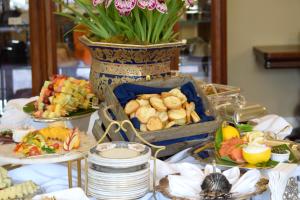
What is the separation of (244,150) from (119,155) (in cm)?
34

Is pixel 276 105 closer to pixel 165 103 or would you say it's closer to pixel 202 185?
pixel 165 103

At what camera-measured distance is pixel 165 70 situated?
186cm

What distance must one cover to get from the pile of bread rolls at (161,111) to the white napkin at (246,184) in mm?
348

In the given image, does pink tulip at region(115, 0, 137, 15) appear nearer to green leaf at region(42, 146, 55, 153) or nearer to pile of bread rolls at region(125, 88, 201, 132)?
pile of bread rolls at region(125, 88, 201, 132)

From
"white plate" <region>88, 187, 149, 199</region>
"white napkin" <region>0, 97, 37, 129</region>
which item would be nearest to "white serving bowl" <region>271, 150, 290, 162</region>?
"white plate" <region>88, 187, 149, 199</region>

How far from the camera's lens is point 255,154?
1.45 meters

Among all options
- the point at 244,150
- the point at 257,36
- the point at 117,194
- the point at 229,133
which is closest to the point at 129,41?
the point at 229,133

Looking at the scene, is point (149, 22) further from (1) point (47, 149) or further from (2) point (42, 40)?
(2) point (42, 40)

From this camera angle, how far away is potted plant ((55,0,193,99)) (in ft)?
5.81

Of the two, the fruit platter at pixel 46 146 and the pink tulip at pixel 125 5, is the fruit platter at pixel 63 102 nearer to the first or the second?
the fruit platter at pixel 46 146

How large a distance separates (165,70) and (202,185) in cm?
65

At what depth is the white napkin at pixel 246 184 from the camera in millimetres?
1271

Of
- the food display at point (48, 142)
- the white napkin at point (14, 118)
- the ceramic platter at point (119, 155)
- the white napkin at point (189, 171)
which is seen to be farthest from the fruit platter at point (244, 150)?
the white napkin at point (14, 118)

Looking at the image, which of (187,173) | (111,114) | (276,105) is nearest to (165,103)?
(111,114)
